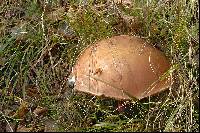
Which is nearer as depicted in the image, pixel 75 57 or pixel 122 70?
pixel 122 70

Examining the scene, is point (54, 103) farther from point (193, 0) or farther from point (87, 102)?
point (193, 0)

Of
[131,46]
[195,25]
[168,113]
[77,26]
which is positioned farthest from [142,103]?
[77,26]

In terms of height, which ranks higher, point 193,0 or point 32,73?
point 193,0

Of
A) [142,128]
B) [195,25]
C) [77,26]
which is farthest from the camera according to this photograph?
[77,26]
